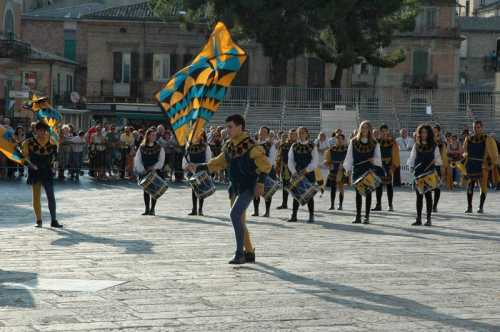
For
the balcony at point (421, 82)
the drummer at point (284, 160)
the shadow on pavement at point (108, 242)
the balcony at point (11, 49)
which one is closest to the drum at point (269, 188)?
the drummer at point (284, 160)

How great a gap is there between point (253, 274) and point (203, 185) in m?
7.11

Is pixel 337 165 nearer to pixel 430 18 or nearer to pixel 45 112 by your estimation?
pixel 45 112

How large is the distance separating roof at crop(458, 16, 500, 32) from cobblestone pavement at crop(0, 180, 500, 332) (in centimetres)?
6957

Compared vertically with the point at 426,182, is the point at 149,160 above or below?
above

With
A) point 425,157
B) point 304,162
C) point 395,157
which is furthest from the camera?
point 395,157

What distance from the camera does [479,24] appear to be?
8781 cm

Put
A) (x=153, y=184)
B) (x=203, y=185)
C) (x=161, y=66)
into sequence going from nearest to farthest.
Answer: (x=203, y=185) < (x=153, y=184) < (x=161, y=66)

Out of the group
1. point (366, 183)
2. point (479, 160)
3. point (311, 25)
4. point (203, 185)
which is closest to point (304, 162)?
point (366, 183)

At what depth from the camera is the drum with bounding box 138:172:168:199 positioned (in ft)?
65.3

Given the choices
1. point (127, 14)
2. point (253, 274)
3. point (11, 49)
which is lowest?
point (253, 274)

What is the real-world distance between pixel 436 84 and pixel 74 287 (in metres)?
59.3

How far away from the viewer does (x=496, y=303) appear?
969cm

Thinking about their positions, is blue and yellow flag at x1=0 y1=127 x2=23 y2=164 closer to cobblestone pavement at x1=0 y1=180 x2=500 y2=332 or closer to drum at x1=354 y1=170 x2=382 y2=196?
cobblestone pavement at x1=0 y1=180 x2=500 y2=332

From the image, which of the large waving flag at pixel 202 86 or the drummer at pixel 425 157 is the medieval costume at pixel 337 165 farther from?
the large waving flag at pixel 202 86
